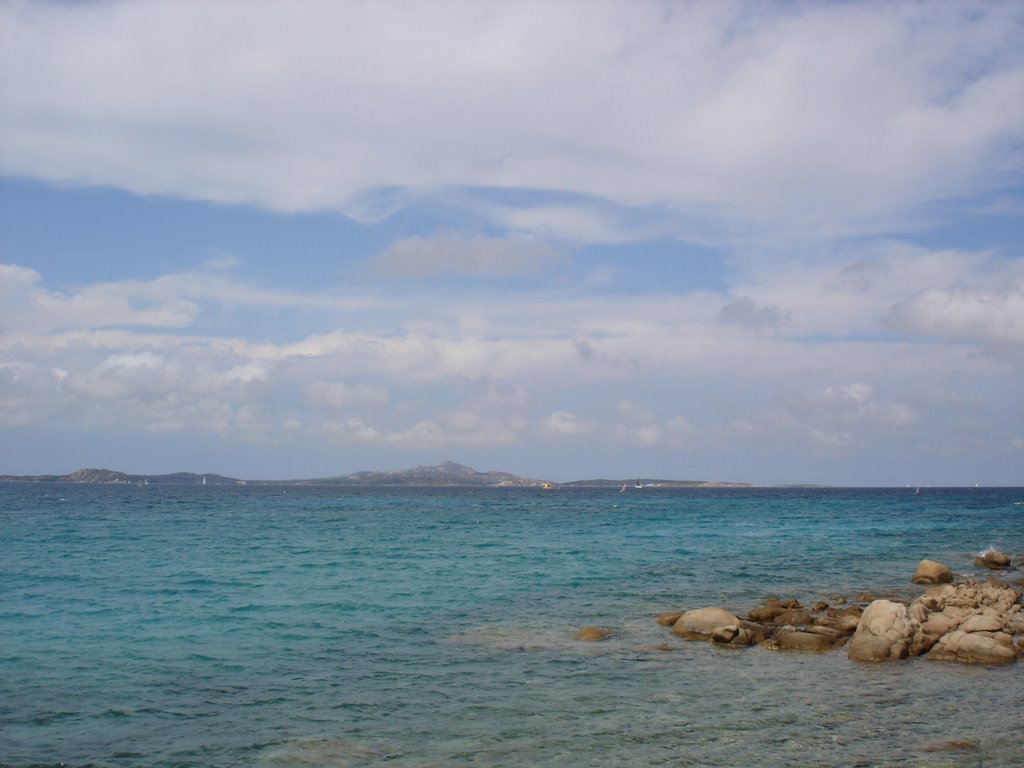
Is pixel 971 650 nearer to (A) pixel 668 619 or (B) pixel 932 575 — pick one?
(A) pixel 668 619

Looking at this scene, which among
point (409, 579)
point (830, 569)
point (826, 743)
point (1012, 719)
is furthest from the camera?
point (830, 569)

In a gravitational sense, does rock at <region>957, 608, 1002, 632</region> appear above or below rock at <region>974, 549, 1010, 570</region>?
above

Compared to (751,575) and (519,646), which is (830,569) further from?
(519,646)

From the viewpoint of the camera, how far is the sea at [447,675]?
1368 cm

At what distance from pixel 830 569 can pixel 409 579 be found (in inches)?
822

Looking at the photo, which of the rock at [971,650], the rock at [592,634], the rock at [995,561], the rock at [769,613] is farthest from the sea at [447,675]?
the rock at [995,561]

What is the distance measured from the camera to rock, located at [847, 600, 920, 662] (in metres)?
19.9

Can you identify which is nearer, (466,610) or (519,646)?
(519,646)

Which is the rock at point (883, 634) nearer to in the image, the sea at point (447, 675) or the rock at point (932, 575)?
the sea at point (447, 675)

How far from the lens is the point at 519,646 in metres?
21.3

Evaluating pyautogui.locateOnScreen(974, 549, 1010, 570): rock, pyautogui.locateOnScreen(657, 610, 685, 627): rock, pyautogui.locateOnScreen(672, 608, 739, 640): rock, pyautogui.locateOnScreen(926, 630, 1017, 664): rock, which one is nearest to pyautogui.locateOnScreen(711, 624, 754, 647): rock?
pyautogui.locateOnScreen(672, 608, 739, 640): rock

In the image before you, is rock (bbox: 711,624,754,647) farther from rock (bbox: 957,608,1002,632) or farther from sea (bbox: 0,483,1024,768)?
rock (bbox: 957,608,1002,632)

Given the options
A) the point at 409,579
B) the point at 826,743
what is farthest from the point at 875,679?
the point at 409,579

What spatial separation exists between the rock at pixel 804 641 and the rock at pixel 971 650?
2.35 meters
